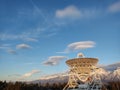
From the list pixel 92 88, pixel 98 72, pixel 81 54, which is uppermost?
pixel 81 54

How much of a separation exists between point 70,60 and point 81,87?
1035 centimetres

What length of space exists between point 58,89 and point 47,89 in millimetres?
5115

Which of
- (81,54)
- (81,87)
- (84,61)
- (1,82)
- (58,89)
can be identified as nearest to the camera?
(84,61)

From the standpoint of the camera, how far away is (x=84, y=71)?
5088 centimetres

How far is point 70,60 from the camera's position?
167 ft

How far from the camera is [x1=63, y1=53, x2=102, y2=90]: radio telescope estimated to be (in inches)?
1965

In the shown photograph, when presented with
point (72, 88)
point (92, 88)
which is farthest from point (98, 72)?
point (72, 88)

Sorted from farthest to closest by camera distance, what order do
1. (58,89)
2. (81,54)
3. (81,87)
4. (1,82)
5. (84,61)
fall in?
1. (58,89)
2. (1,82)
3. (81,87)
4. (81,54)
5. (84,61)

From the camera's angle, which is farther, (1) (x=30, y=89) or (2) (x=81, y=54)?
(1) (x=30, y=89)

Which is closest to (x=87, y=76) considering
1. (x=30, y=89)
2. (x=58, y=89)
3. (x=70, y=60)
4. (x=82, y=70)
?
(x=82, y=70)

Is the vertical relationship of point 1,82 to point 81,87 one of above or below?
above

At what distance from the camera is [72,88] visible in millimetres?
58438

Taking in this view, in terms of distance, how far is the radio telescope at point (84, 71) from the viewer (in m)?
49.9

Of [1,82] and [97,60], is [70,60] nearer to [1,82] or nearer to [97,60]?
[97,60]
